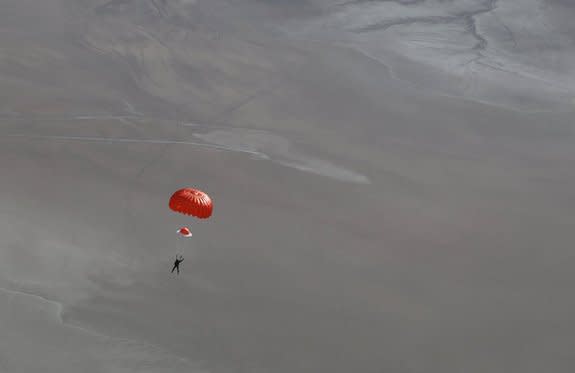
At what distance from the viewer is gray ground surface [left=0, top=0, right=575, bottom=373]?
14266 millimetres

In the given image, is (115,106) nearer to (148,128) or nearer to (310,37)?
(148,128)

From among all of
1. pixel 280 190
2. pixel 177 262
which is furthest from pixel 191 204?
pixel 280 190

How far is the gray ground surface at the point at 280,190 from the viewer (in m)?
14.3

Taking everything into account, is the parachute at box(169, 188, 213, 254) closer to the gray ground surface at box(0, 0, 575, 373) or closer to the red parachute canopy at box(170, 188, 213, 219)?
the red parachute canopy at box(170, 188, 213, 219)

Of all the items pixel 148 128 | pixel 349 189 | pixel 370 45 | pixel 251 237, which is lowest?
pixel 251 237

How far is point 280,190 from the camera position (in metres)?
18.3

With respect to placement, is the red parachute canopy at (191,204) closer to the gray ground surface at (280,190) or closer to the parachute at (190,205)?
the parachute at (190,205)

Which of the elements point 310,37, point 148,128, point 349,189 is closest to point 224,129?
point 148,128

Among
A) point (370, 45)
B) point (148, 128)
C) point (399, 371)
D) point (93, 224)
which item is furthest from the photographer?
point (370, 45)

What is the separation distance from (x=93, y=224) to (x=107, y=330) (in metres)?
3.07

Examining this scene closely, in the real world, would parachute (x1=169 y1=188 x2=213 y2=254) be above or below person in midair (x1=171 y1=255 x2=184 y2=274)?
above

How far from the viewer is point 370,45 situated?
26.5 metres

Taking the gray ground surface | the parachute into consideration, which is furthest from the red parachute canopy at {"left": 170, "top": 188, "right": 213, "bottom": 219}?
the gray ground surface

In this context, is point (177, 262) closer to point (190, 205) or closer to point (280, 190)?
point (190, 205)
